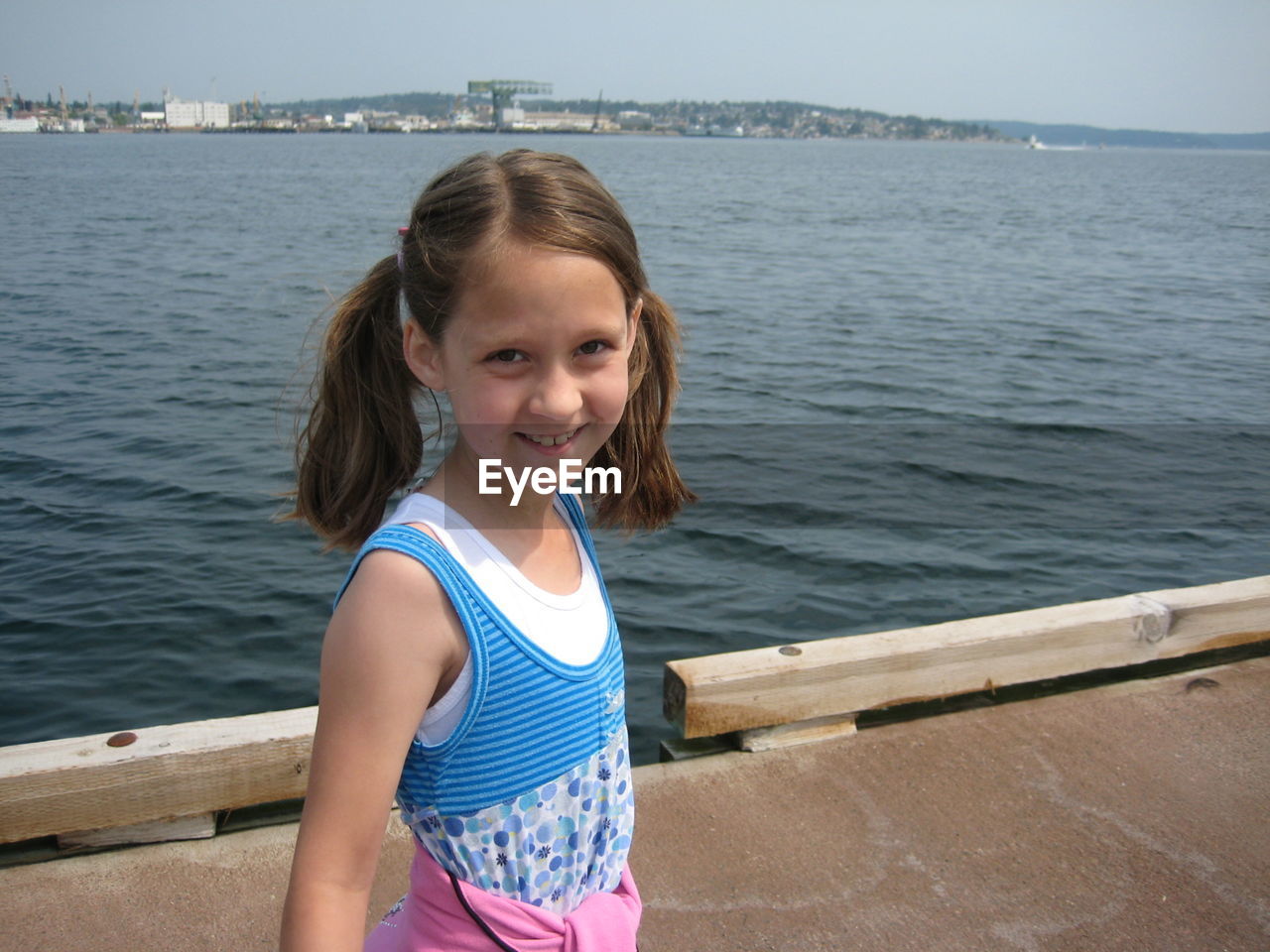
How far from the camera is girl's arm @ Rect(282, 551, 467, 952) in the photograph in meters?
1.28

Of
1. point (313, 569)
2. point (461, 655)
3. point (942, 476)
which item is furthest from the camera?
point (942, 476)

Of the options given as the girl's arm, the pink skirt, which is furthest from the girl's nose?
the pink skirt

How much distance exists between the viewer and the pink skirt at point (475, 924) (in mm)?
1461

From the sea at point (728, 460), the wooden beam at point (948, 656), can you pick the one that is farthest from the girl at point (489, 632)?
the wooden beam at point (948, 656)

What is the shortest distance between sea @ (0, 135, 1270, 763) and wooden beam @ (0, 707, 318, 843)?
1.03 metres

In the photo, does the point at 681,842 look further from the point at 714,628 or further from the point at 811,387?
the point at 811,387

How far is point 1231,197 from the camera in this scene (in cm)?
6769

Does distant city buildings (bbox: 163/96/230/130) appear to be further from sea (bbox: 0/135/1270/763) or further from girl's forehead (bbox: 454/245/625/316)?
girl's forehead (bbox: 454/245/625/316)

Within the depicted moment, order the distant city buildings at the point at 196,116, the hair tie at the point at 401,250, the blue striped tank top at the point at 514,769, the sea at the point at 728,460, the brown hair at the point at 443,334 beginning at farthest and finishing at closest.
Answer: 1. the distant city buildings at the point at 196,116
2. the sea at the point at 728,460
3. the hair tie at the point at 401,250
4. the brown hair at the point at 443,334
5. the blue striped tank top at the point at 514,769

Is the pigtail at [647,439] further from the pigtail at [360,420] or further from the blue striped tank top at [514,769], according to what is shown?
the blue striped tank top at [514,769]

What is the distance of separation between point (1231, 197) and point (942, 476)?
67.4 m

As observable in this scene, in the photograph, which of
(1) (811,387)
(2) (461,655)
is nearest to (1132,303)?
(1) (811,387)

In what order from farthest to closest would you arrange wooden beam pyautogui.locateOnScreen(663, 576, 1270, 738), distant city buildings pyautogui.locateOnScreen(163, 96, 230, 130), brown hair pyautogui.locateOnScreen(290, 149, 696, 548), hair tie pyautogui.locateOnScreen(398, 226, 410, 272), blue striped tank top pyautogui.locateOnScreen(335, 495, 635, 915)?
distant city buildings pyautogui.locateOnScreen(163, 96, 230, 130) → wooden beam pyautogui.locateOnScreen(663, 576, 1270, 738) → hair tie pyautogui.locateOnScreen(398, 226, 410, 272) → brown hair pyautogui.locateOnScreen(290, 149, 696, 548) → blue striped tank top pyautogui.locateOnScreen(335, 495, 635, 915)

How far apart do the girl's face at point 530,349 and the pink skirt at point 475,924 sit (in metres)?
0.57
